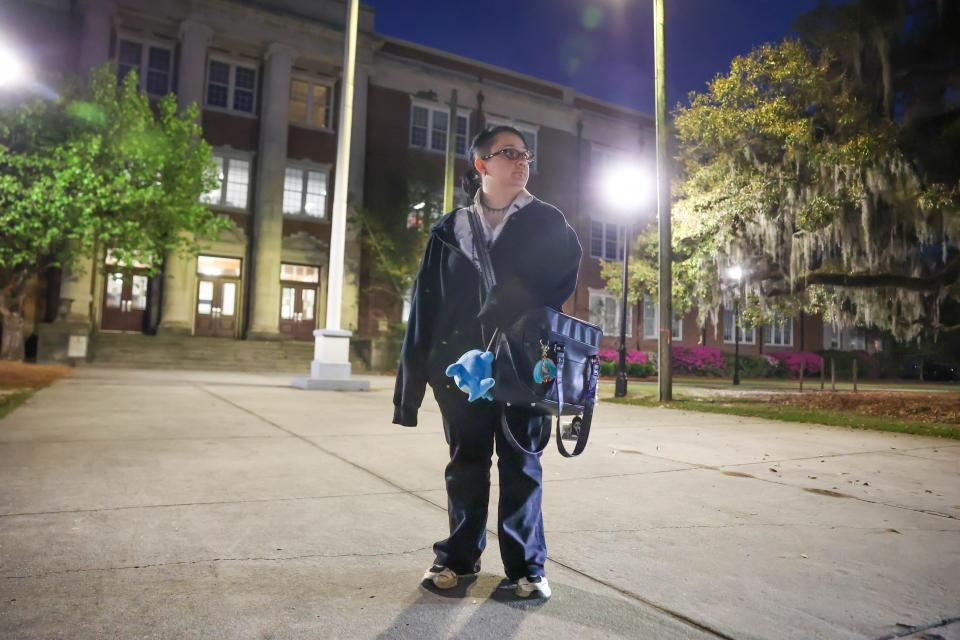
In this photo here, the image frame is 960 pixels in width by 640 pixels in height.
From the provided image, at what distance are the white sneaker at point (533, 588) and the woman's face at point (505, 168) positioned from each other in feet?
5.14

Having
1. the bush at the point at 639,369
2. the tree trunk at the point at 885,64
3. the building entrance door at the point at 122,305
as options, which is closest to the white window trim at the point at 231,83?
the building entrance door at the point at 122,305

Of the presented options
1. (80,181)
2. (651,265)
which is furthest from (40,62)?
(651,265)

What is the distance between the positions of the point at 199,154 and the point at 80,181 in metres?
4.24

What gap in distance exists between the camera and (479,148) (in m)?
2.88

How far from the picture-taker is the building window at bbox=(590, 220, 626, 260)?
3194 cm

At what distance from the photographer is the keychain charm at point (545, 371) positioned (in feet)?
7.89

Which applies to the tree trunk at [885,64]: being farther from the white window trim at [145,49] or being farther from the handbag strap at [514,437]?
the white window trim at [145,49]

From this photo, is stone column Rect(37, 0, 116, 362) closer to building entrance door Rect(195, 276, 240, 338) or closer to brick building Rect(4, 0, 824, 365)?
brick building Rect(4, 0, 824, 365)

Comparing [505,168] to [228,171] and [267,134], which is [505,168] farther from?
[228,171]

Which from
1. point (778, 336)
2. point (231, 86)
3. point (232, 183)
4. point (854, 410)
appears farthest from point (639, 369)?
point (231, 86)

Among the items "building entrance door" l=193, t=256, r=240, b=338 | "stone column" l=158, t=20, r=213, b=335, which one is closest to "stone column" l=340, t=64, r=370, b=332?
"building entrance door" l=193, t=256, r=240, b=338

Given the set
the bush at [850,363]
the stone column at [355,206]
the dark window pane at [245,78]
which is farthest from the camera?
the bush at [850,363]

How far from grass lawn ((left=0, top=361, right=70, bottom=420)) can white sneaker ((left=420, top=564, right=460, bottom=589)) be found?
6.66 meters

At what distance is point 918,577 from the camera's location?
2906 mm
